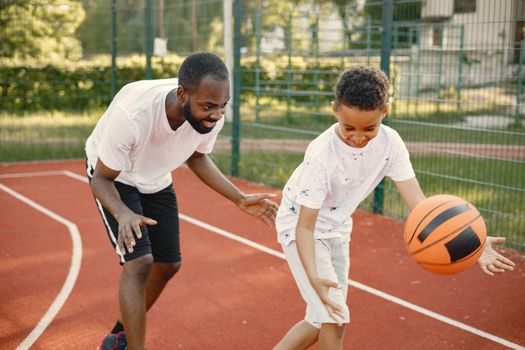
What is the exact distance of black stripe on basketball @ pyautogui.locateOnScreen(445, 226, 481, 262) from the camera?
3.09 metres

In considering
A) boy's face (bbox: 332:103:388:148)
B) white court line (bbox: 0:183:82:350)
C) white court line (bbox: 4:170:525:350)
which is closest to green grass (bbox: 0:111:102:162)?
white court line (bbox: 0:183:82:350)

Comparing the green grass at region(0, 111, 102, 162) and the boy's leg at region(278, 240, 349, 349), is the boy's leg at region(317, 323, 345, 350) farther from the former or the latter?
the green grass at region(0, 111, 102, 162)

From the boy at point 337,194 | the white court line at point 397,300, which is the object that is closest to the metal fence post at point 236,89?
the white court line at point 397,300

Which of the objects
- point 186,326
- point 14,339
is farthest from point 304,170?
point 14,339

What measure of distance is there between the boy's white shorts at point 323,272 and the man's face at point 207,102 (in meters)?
0.77

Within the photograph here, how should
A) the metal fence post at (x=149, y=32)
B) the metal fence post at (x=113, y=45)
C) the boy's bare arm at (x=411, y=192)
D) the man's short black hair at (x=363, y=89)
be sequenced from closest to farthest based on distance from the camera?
the man's short black hair at (x=363, y=89) < the boy's bare arm at (x=411, y=192) < the metal fence post at (x=149, y=32) < the metal fence post at (x=113, y=45)

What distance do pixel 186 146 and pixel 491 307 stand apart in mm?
2796

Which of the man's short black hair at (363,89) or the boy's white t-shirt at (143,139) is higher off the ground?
the man's short black hair at (363,89)

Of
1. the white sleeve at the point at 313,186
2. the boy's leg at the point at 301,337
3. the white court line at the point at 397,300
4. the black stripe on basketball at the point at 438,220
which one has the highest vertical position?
the white sleeve at the point at 313,186

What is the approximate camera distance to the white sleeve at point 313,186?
309 centimetres

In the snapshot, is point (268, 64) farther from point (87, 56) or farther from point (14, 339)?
point (14, 339)

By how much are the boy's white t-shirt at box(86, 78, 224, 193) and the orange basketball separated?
1336 millimetres

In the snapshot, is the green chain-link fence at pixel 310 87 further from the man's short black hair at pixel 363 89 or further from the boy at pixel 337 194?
the man's short black hair at pixel 363 89

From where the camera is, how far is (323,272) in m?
3.21
